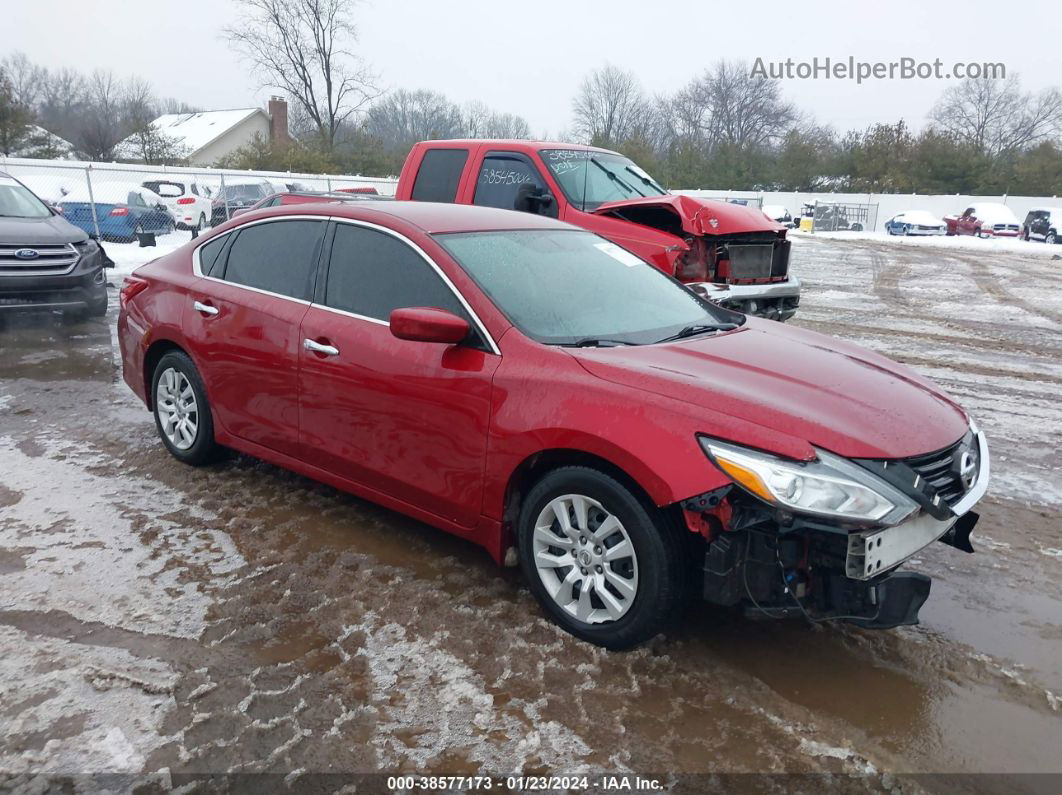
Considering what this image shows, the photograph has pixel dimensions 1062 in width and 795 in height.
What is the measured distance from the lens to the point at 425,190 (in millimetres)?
8688

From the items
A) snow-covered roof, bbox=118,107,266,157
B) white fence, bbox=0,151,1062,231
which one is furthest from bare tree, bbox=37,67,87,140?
white fence, bbox=0,151,1062,231

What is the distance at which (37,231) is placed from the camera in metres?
9.69

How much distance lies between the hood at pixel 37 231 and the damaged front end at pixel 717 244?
6.40 meters

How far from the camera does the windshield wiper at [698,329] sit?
382cm

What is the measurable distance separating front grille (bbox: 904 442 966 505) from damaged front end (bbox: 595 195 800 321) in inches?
166

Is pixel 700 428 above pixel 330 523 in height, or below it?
above

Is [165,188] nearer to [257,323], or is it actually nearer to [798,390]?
[257,323]

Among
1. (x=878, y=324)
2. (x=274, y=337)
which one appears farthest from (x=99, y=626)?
(x=878, y=324)

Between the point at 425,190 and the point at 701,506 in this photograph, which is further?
the point at 425,190

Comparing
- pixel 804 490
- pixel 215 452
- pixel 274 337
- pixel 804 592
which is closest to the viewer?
pixel 804 490

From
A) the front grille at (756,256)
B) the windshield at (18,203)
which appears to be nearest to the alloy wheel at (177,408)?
the front grille at (756,256)

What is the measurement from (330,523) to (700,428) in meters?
2.31

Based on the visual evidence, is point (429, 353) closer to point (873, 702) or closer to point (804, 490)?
point (804, 490)

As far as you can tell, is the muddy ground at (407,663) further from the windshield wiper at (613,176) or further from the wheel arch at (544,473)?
the windshield wiper at (613,176)
